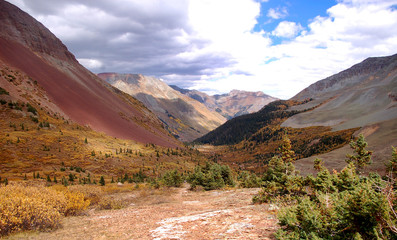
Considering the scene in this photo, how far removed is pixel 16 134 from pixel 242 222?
35.5 m

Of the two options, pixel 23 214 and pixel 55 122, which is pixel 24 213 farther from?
pixel 55 122

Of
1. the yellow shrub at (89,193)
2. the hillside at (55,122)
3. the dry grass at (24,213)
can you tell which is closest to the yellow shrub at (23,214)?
the dry grass at (24,213)

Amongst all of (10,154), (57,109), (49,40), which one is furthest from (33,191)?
(49,40)

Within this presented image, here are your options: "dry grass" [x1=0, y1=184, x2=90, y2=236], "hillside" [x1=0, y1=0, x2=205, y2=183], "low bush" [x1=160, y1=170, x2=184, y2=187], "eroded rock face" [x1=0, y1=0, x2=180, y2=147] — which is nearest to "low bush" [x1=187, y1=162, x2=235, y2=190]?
"low bush" [x1=160, y1=170, x2=184, y2=187]

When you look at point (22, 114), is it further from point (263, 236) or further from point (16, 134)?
point (263, 236)

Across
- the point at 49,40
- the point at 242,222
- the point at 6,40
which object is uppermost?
the point at 49,40

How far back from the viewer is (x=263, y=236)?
673cm

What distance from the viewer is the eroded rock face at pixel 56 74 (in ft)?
180

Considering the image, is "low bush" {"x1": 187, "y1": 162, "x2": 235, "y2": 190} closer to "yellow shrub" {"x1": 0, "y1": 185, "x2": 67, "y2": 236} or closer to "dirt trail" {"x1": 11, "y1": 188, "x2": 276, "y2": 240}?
"dirt trail" {"x1": 11, "y1": 188, "x2": 276, "y2": 240}

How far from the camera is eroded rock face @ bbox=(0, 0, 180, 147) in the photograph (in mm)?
54906

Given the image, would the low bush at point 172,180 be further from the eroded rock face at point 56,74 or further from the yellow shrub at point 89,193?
the eroded rock face at point 56,74

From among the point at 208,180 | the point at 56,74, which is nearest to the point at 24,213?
the point at 208,180

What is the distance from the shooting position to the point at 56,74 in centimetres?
6681

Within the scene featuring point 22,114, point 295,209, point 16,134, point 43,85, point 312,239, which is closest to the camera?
point 312,239
